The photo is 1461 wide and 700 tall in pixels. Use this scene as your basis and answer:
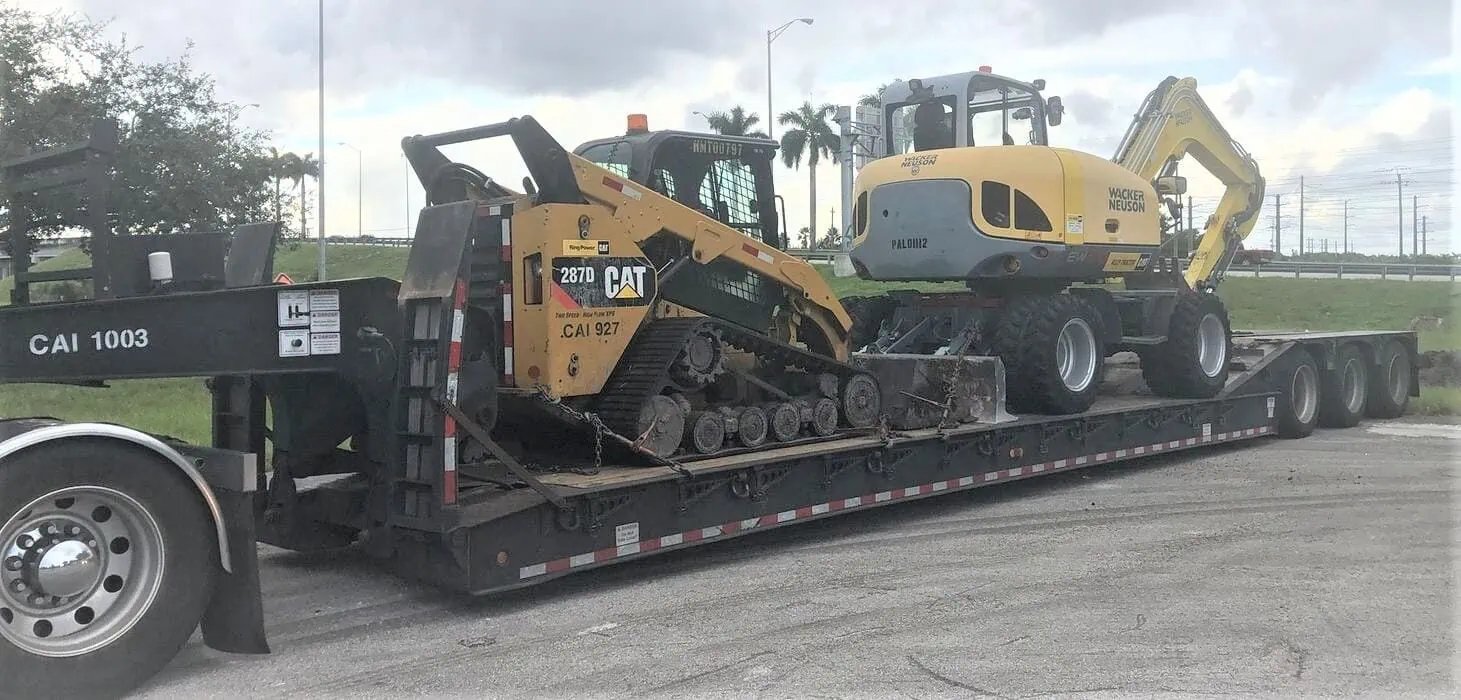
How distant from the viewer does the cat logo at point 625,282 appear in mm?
7113

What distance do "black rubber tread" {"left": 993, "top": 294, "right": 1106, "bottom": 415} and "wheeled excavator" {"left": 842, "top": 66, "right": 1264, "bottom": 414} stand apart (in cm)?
1

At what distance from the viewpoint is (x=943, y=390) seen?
9.58 meters

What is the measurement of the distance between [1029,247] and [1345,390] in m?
6.95

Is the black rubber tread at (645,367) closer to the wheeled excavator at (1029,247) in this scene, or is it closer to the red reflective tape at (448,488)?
the red reflective tape at (448,488)

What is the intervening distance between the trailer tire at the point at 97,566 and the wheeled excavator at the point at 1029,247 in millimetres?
6882

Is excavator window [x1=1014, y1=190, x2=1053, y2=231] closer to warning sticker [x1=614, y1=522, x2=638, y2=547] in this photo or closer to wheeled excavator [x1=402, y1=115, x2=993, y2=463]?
wheeled excavator [x1=402, y1=115, x2=993, y2=463]

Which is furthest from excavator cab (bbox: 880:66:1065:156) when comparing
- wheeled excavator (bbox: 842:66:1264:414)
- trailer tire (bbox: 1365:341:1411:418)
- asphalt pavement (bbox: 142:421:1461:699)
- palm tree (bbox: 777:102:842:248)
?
palm tree (bbox: 777:102:842:248)

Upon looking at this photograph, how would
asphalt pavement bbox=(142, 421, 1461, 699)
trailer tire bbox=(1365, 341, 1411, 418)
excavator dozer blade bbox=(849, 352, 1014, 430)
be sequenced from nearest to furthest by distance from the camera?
asphalt pavement bbox=(142, 421, 1461, 699) < excavator dozer blade bbox=(849, 352, 1014, 430) < trailer tire bbox=(1365, 341, 1411, 418)

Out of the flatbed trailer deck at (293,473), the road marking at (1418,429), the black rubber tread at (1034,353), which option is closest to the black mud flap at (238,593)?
the flatbed trailer deck at (293,473)

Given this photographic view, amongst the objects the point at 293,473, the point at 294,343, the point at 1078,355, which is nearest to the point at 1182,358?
the point at 1078,355

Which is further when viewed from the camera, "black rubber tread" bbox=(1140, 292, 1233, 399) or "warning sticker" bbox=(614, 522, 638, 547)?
"black rubber tread" bbox=(1140, 292, 1233, 399)

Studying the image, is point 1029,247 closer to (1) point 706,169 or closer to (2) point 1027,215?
(2) point 1027,215

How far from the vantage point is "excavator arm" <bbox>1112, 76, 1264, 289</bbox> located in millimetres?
12438

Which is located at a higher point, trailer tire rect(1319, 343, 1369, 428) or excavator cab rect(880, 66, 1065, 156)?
excavator cab rect(880, 66, 1065, 156)
